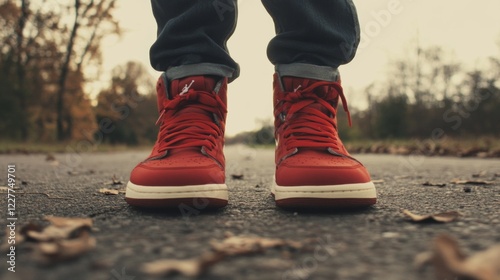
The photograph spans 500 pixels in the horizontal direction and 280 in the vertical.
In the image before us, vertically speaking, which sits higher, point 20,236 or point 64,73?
point 64,73

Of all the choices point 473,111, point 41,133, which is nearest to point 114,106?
point 41,133

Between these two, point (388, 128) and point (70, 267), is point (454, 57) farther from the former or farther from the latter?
point (70, 267)

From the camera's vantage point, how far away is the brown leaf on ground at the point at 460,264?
0.60 meters

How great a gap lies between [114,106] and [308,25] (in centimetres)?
1770

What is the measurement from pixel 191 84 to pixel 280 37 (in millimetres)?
344

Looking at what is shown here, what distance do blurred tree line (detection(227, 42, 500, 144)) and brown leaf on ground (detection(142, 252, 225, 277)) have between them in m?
11.5

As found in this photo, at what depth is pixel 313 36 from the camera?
4.77 ft

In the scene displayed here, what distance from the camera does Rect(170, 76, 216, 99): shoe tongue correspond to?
57.2 inches

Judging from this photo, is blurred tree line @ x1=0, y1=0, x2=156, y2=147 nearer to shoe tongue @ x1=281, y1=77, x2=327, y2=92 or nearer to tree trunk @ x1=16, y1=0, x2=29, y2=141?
tree trunk @ x1=16, y1=0, x2=29, y2=141

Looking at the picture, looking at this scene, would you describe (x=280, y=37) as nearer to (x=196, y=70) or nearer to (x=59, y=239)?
(x=196, y=70)

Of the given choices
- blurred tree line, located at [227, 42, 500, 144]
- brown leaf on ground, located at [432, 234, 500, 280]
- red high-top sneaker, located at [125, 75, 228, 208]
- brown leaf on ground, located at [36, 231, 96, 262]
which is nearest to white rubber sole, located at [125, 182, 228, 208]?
red high-top sneaker, located at [125, 75, 228, 208]

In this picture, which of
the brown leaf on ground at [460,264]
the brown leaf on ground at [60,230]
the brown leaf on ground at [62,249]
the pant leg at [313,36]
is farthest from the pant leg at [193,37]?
the brown leaf on ground at [460,264]

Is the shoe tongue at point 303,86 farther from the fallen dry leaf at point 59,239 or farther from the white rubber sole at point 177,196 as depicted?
the fallen dry leaf at point 59,239

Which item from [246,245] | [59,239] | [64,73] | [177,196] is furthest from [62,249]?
[64,73]
